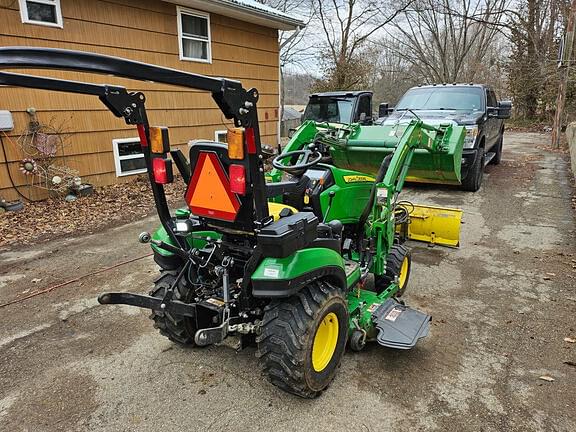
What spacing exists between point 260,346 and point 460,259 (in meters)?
3.41

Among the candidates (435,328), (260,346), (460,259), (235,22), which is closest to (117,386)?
(260,346)

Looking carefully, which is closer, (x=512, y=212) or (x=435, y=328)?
(x=435, y=328)

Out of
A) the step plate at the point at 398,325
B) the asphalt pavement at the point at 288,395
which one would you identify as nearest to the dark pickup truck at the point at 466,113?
the asphalt pavement at the point at 288,395

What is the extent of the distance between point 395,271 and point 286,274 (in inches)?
70.3

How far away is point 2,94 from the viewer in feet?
21.2

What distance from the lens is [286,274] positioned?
226 centimetres

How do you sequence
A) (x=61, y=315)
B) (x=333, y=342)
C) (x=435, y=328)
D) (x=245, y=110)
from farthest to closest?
1. (x=61, y=315)
2. (x=435, y=328)
3. (x=333, y=342)
4. (x=245, y=110)

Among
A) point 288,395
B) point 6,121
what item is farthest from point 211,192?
point 6,121

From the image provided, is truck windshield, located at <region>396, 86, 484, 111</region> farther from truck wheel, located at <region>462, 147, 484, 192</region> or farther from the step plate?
the step plate

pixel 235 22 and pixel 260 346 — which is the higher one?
pixel 235 22

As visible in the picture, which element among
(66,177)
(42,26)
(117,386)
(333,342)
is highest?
(42,26)

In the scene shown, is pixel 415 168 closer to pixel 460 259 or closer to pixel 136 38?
pixel 460 259

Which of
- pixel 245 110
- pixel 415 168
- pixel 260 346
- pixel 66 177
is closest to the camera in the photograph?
pixel 245 110

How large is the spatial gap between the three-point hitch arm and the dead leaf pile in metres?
4.25
